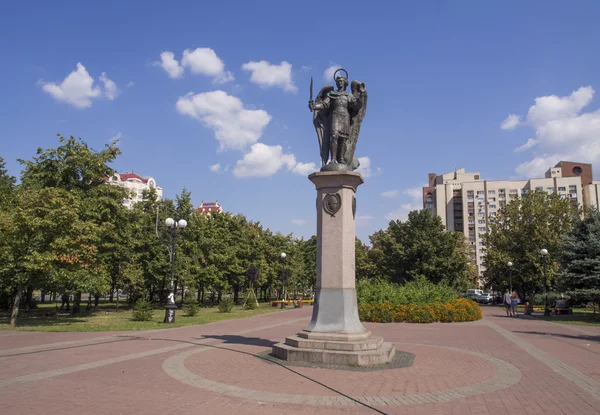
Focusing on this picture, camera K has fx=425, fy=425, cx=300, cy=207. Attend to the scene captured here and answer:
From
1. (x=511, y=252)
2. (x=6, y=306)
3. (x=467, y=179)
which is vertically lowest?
(x=6, y=306)

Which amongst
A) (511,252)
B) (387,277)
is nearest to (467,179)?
(511,252)

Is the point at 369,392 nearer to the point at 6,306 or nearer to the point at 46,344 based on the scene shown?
the point at 46,344

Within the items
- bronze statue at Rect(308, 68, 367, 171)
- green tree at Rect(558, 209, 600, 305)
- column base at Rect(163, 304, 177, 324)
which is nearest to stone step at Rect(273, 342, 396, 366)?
bronze statue at Rect(308, 68, 367, 171)

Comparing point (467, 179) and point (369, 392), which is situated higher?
point (467, 179)

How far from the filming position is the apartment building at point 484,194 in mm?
99250

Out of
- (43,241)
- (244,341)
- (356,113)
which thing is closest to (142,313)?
(43,241)

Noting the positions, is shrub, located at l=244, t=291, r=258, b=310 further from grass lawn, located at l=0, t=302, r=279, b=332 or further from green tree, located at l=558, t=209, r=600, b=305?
green tree, located at l=558, t=209, r=600, b=305

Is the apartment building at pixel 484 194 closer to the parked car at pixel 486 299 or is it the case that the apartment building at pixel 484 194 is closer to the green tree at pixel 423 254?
the parked car at pixel 486 299

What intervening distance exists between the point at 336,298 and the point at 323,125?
4.35 metres

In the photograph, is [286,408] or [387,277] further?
[387,277]

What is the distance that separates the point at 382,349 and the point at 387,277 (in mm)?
34036

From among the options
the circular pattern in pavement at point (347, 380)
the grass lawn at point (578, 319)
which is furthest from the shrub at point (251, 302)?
the circular pattern in pavement at point (347, 380)

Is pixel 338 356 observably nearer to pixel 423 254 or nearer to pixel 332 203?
pixel 332 203

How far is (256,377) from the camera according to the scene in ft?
25.0
